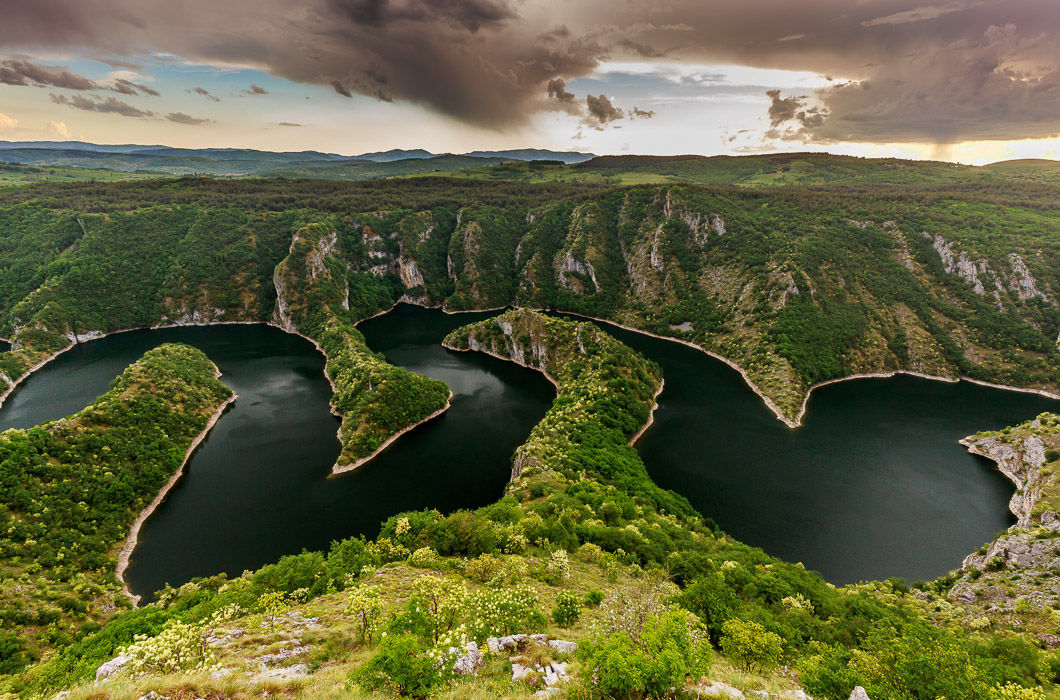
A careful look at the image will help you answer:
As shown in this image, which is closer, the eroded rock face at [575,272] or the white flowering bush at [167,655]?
the white flowering bush at [167,655]

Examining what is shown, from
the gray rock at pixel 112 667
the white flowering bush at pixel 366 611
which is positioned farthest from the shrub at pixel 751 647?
the gray rock at pixel 112 667

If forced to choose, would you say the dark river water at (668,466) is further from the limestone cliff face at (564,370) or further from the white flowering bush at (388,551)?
the white flowering bush at (388,551)

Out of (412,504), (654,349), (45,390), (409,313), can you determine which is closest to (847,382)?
(654,349)

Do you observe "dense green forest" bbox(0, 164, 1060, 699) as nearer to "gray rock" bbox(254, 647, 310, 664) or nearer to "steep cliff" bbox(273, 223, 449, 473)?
"steep cliff" bbox(273, 223, 449, 473)

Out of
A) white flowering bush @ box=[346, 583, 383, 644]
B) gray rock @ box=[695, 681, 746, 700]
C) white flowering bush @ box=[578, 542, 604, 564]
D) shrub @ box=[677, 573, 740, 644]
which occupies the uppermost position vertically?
gray rock @ box=[695, 681, 746, 700]

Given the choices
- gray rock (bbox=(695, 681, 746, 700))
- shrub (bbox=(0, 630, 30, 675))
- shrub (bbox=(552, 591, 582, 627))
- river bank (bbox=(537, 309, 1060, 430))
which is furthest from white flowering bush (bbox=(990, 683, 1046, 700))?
river bank (bbox=(537, 309, 1060, 430))

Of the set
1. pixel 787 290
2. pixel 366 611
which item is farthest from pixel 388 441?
pixel 787 290

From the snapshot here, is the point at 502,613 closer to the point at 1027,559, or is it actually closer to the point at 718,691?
the point at 718,691
